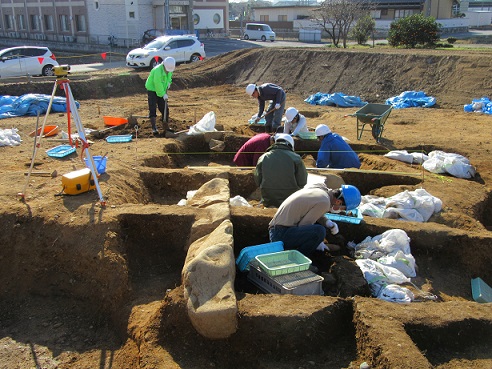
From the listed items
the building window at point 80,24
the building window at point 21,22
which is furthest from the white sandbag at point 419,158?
the building window at point 21,22

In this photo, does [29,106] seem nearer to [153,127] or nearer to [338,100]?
[153,127]

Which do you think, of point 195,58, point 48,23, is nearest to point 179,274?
point 195,58

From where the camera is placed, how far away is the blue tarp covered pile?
44.1ft

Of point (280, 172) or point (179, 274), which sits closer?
point (179, 274)

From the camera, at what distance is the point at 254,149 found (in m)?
8.43

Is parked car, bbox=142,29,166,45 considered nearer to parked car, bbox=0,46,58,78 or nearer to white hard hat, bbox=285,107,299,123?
parked car, bbox=0,46,58,78

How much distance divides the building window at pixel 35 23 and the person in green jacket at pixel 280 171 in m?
40.4

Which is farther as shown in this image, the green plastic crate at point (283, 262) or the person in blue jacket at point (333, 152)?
the person in blue jacket at point (333, 152)

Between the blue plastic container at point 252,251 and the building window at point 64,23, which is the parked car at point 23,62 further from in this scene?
the building window at point 64,23

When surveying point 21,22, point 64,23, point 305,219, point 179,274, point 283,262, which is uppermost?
point 21,22

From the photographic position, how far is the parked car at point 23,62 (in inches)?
736

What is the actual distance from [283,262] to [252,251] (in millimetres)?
361

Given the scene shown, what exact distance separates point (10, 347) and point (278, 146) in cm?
389

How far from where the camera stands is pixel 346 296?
493cm
